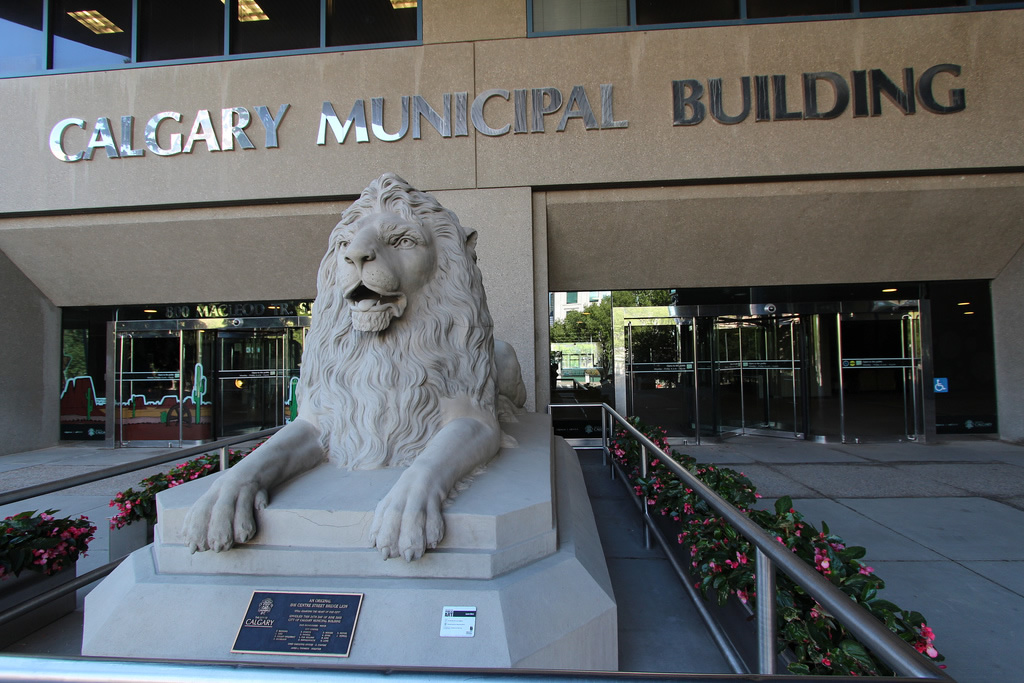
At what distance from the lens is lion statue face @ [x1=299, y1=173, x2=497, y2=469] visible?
7.02 feet

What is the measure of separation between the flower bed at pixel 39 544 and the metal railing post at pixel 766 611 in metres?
3.09

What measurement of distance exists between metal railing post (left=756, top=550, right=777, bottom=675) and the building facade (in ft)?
13.9

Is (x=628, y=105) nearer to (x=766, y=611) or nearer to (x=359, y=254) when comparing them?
(x=359, y=254)

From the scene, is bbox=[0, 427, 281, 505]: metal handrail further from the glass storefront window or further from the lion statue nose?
the glass storefront window

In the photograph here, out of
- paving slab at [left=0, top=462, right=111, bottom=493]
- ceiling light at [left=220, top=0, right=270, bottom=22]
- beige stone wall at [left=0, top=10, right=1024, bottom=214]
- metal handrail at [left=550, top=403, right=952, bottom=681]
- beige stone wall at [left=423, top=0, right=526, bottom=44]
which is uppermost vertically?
ceiling light at [left=220, top=0, right=270, bottom=22]

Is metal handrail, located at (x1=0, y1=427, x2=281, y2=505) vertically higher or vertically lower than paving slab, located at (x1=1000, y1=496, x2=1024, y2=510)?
higher

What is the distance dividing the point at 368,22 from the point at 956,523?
8.16 meters

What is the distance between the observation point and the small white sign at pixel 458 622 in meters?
1.44

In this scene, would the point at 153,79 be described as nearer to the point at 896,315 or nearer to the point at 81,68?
the point at 81,68

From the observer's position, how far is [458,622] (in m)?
1.46

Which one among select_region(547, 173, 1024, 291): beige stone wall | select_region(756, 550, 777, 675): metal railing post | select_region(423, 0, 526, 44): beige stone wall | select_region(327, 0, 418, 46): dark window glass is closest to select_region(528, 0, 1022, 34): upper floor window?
select_region(423, 0, 526, 44): beige stone wall

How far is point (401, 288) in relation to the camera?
218cm

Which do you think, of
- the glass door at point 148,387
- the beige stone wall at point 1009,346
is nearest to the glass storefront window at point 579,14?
the beige stone wall at point 1009,346

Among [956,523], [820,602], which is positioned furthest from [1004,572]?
[820,602]
